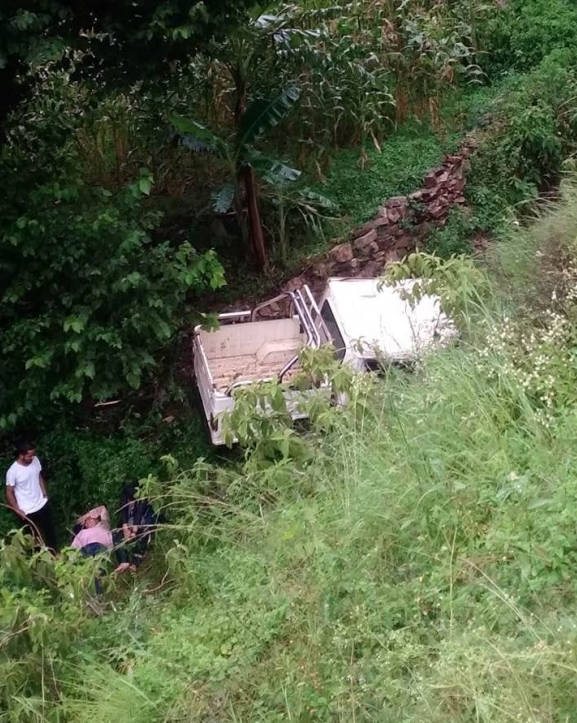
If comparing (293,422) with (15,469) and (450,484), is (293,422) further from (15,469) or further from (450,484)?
(15,469)

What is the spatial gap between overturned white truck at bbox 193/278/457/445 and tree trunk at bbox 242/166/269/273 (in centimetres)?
84

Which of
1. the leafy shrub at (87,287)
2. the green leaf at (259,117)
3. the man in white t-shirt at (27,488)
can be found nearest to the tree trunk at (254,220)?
the green leaf at (259,117)

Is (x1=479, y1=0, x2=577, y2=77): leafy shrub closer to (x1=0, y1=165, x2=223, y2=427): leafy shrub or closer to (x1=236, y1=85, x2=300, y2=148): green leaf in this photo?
(x1=236, y1=85, x2=300, y2=148): green leaf

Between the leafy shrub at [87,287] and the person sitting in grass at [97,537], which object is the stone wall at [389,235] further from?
the person sitting in grass at [97,537]

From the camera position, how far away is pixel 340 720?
106 inches

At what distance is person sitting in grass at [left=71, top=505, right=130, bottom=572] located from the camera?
5652 mm

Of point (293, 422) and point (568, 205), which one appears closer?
point (293, 422)

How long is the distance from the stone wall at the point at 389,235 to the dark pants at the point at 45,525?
144 inches

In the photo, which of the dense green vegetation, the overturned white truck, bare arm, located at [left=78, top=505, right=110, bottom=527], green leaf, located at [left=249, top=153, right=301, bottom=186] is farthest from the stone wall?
bare arm, located at [left=78, top=505, right=110, bottom=527]

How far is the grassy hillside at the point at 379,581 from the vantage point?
2604 mm

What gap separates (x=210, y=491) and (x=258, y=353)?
2.44 meters

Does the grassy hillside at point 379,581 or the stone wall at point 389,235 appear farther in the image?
the stone wall at point 389,235

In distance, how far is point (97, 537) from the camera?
582cm

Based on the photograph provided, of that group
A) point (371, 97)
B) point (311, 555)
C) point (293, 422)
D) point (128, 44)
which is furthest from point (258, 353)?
point (371, 97)
